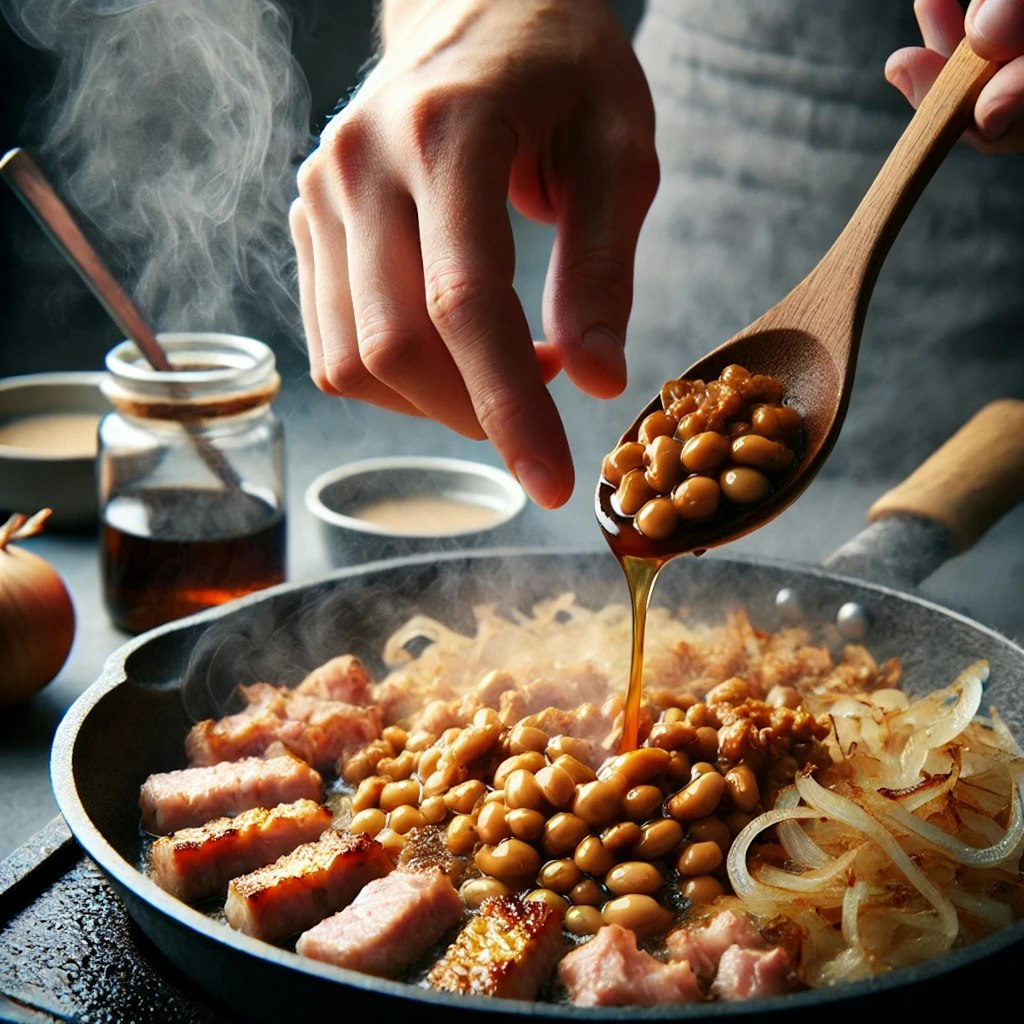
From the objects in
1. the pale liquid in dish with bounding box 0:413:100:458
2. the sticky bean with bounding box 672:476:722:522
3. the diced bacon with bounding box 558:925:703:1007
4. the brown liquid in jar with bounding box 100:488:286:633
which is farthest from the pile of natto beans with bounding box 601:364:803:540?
the pale liquid in dish with bounding box 0:413:100:458

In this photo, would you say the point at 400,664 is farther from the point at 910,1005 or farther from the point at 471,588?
the point at 910,1005

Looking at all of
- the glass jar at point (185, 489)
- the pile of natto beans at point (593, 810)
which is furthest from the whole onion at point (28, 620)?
the pile of natto beans at point (593, 810)

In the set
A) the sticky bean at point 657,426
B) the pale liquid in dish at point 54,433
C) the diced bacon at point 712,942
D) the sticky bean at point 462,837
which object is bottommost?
the pale liquid in dish at point 54,433

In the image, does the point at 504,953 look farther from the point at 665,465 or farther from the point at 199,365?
the point at 199,365

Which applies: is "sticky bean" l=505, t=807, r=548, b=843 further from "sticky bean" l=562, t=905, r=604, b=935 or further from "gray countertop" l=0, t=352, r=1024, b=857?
"gray countertop" l=0, t=352, r=1024, b=857

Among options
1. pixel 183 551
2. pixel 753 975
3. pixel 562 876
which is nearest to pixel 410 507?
pixel 183 551

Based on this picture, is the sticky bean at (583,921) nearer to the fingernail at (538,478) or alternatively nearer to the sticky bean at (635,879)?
the sticky bean at (635,879)
